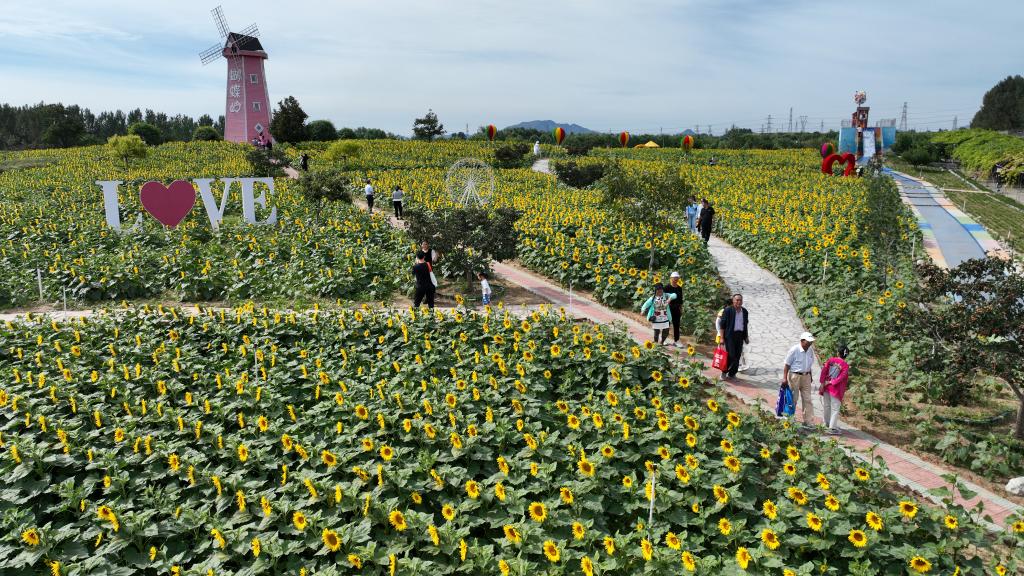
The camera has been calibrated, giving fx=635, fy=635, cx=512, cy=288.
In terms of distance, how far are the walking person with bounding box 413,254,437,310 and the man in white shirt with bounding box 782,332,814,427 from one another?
198 inches

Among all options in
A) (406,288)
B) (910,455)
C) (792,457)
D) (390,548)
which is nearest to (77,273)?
(406,288)

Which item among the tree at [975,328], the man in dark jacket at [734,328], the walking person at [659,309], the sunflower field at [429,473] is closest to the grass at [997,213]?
the tree at [975,328]

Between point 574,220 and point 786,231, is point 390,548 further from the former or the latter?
point 786,231

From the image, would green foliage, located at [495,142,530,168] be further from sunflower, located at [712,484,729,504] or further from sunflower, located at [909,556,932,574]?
sunflower, located at [909,556,932,574]

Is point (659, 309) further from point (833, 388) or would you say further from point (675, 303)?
point (833, 388)

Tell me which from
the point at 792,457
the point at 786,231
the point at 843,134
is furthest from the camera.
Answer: the point at 843,134

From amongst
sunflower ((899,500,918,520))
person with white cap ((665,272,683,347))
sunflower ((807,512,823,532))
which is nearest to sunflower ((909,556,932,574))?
sunflower ((899,500,918,520))

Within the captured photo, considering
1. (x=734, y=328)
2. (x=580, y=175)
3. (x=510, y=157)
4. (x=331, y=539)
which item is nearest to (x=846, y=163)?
(x=580, y=175)

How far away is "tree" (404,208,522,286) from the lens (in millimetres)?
11539

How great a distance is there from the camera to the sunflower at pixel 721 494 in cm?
464

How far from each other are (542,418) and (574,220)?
9.90 m

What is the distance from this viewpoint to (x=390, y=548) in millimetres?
4383

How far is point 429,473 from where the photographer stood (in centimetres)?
515

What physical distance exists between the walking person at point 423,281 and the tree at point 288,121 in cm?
3840
